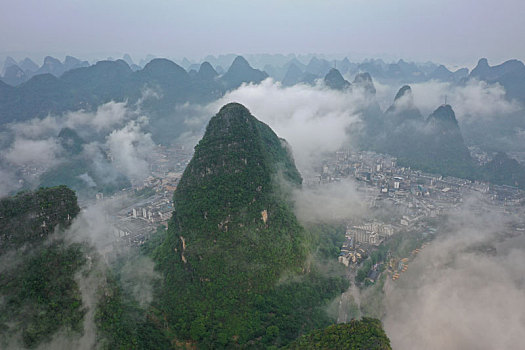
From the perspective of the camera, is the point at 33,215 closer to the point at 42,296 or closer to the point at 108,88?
the point at 42,296

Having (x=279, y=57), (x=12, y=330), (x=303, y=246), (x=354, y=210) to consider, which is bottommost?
(x=354, y=210)

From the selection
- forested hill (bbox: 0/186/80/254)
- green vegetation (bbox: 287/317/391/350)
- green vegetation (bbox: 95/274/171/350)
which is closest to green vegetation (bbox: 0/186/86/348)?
forested hill (bbox: 0/186/80/254)

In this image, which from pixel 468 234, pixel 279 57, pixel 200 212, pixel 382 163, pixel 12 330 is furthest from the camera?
pixel 279 57

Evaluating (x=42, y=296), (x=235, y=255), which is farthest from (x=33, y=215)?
(x=235, y=255)

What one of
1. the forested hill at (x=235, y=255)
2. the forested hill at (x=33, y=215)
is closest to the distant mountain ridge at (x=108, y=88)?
the forested hill at (x=235, y=255)

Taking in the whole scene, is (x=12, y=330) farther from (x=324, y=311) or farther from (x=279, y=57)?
(x=279, y=57)

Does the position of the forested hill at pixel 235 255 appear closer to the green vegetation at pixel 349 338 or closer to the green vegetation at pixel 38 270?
the green vegetation at pixel 349 338

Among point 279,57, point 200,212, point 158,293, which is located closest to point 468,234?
point 200,212

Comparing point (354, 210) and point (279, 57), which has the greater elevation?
point (279, 57)
